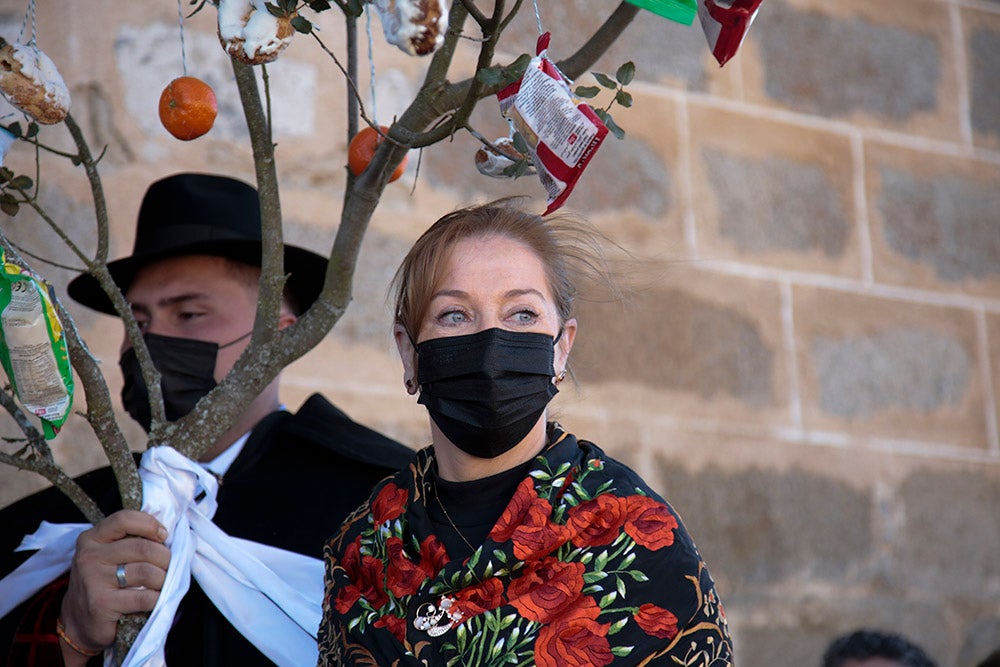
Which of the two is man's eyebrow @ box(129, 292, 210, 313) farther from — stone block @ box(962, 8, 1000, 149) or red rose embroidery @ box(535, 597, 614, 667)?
stone block @ box(962, 8, 1000, 149)

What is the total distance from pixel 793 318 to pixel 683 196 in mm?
546

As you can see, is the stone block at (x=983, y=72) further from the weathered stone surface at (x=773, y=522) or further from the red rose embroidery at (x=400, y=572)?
the red rose embroidery at (x=400, y=572)

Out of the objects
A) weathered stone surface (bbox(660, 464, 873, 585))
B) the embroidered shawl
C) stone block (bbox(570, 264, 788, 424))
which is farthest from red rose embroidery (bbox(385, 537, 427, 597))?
weathered stone surface (bbox(660, 464, 873, 585))

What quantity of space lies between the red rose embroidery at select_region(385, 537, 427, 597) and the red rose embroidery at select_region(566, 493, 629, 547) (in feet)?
0.89

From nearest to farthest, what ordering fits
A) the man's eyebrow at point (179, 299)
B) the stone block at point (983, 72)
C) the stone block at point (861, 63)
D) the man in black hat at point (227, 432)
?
1. the man in black hat at point (227, 432)
2. the man's eyebrow at point (179, 299)
3. the stone block at point (861, 63)
4. the stone block at point (983, 72)

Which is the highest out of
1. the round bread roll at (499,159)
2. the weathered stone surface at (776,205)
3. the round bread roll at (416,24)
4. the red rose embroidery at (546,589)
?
the weathered stone surface at (776,205)

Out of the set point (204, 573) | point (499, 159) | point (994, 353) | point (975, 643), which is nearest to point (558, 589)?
point (499, 159)

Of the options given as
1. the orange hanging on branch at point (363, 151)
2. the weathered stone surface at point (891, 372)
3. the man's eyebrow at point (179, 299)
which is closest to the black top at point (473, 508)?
the orange hanging on branch at point (363, 151)

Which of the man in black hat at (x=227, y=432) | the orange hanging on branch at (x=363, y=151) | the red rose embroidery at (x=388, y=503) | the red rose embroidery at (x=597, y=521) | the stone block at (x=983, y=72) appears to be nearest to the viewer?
the red rose embroidery at (x=597, y=521)

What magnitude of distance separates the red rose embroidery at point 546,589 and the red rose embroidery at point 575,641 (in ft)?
0.06

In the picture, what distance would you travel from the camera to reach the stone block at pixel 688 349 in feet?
14.8

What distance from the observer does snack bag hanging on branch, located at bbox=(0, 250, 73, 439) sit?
236 centimetres

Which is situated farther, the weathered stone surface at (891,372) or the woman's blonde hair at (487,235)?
the weathered stone surface at (891,372)

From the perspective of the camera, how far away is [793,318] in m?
4.80
